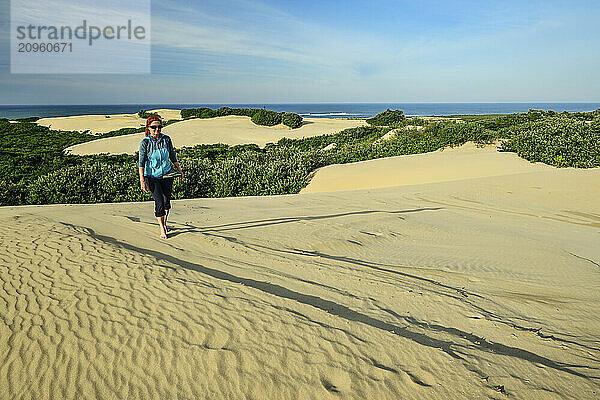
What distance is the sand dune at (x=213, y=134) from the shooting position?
29.6 metres

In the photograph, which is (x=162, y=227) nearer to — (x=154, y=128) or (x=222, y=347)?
(x=154, y=128)

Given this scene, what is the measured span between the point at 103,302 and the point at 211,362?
1.35 metres

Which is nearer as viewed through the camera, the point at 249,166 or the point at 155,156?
the point at 155,156

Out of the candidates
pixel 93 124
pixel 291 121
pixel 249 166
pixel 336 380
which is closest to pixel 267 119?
pixel 291 121

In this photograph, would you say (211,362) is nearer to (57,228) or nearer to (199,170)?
(57,228)

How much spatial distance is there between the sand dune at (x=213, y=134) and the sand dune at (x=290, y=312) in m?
24.5

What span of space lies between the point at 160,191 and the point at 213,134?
29.7 metres

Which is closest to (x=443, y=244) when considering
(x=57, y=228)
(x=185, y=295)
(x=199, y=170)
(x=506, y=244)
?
(x=506, y=244)

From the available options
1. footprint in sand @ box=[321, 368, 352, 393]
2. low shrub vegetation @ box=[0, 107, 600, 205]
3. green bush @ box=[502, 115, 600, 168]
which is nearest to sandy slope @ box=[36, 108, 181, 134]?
low shrub vegetation @ box=[0, 107, 600, 205]

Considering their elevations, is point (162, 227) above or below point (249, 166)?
below

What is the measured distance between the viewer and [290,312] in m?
3.66

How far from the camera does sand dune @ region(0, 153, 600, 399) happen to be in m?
2.82

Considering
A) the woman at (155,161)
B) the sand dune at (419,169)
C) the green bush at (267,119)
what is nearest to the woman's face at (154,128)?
the woman at (155,161)

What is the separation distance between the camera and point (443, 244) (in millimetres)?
6707
